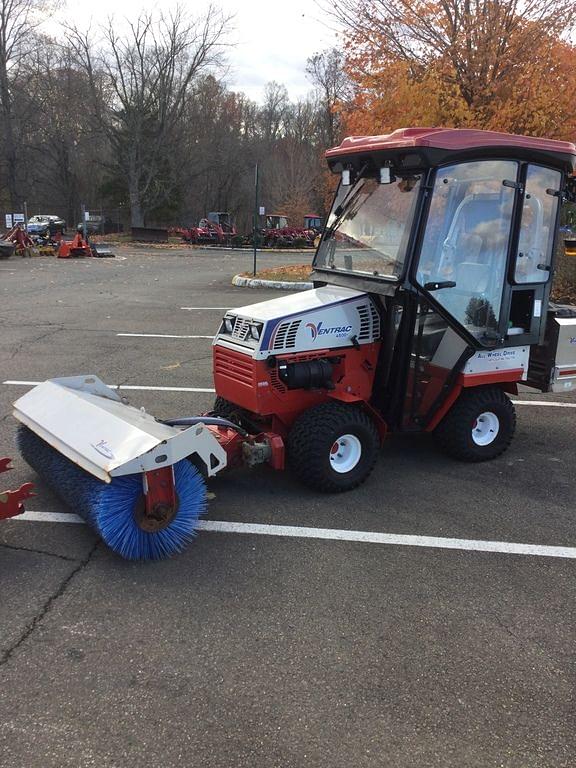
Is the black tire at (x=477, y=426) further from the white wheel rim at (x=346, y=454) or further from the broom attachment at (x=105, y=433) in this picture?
the broom attachment at (x=105, y=433)

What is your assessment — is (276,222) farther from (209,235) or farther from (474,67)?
(474,67)

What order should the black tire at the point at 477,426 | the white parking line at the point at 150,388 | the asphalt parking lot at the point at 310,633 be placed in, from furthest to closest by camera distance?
the white parking line at the point at 150,388, the black tire at the point at 477,426, the asphalt parking lot at the point at 310,633

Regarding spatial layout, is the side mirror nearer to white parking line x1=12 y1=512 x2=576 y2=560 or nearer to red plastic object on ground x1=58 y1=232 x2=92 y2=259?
white parking line x1=12 y1=512 x2=576 y2=560

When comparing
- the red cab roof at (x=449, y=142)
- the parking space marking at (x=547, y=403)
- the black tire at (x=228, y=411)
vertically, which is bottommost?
the parking space marking at (x=547, y=403)

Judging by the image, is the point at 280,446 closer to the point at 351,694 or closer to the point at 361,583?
the point at 361,583

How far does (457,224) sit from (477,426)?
1616 mm

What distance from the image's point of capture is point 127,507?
130 inches

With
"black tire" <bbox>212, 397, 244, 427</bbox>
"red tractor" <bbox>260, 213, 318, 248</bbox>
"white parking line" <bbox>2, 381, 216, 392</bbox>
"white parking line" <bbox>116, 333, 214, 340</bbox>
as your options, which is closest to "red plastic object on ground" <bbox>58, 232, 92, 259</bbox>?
"red tractor" <bbox>260, 213, 318, 248</bbox>

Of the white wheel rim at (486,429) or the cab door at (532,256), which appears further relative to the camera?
the white wheel rim at (486,429)

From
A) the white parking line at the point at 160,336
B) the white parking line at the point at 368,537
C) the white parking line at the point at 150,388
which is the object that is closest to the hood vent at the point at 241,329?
the white parking line at the point at 368,537

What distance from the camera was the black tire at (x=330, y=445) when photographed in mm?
4078

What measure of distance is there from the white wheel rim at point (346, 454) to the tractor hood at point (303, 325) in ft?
2.19

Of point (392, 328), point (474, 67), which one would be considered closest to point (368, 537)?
point (392, 328)

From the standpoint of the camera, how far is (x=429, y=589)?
10.6 ft
